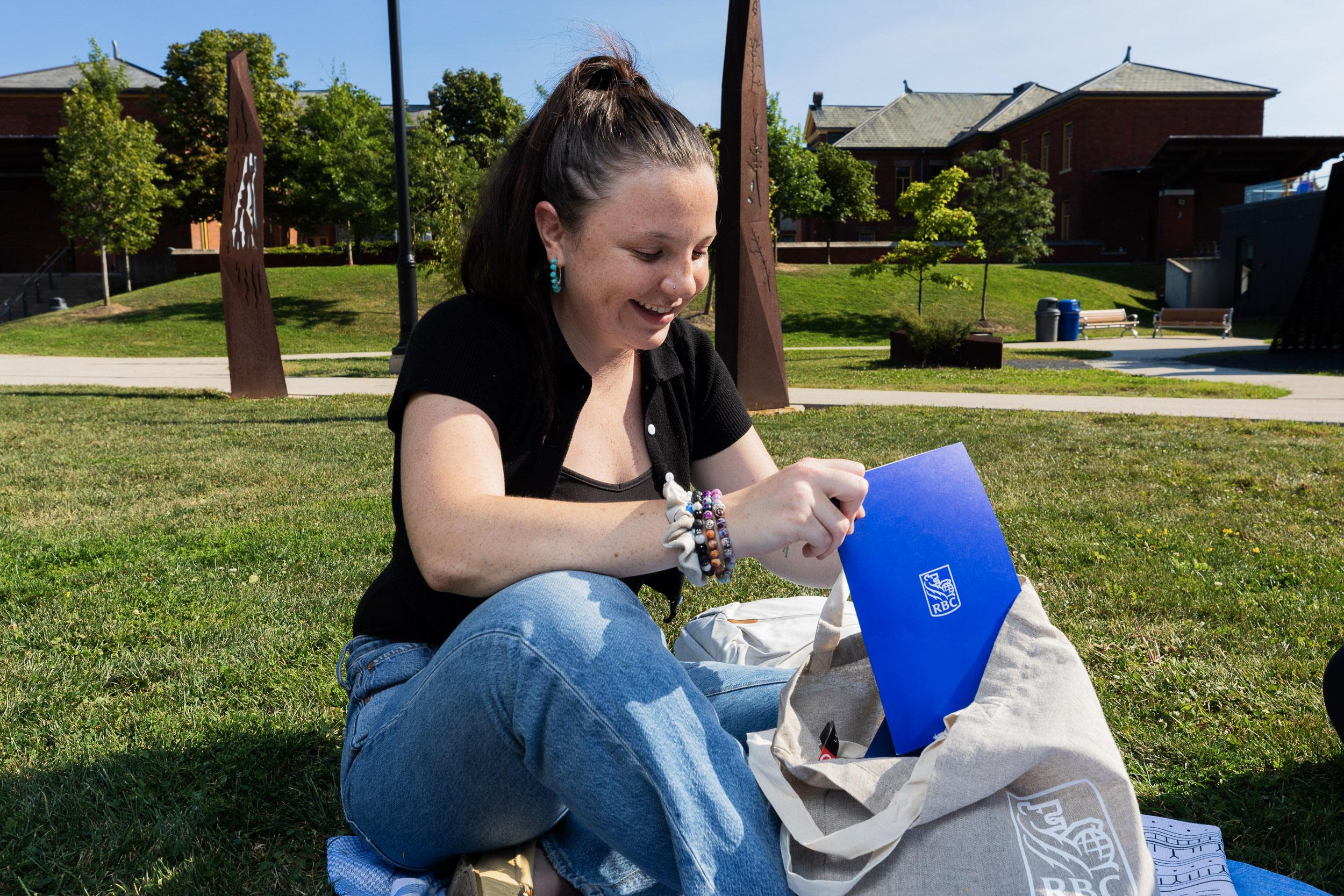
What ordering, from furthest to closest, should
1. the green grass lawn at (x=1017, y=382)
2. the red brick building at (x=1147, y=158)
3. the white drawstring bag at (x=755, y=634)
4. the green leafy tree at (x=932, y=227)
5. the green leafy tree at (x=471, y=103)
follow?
the green leafy tree at (x=471, y=103) < the red brick building at (x=1147, y=158) < the green leafy tree at (x=932, y=227) < the green grass lawn at (x=1017, y=382) < the white drawstring bag at (x=755, y=634)

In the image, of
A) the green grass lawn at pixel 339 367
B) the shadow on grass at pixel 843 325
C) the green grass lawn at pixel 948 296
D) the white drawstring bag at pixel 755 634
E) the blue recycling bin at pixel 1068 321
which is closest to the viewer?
the white drawstring bag at pixel 755 634

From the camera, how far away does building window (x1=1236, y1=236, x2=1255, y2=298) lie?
1276 inches

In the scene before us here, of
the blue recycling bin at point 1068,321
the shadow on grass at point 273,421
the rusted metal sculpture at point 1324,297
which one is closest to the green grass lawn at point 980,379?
the rusted metal sculpture at point 1324,297

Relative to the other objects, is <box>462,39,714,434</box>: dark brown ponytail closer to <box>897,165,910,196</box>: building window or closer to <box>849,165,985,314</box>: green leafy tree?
<box>849,165,985,314</box>: green leafy tree

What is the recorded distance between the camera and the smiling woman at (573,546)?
4.28 feet

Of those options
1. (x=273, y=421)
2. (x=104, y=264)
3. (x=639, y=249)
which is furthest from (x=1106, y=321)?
(x=104, y=264)

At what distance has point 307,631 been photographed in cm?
331

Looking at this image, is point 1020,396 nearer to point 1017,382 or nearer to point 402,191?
point 1017,382

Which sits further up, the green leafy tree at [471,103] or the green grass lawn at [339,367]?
the green leafy tree at [471,103]

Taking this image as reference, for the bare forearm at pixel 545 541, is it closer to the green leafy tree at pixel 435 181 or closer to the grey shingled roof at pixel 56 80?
the green leafy tree at pixel 435 181

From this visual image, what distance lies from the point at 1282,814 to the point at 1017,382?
10892 mm

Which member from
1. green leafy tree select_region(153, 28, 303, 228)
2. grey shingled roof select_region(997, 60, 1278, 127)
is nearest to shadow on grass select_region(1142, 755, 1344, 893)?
green leafy tree select_region(153, 28, 303, 228)

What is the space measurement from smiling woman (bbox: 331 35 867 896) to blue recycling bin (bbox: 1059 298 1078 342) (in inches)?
890

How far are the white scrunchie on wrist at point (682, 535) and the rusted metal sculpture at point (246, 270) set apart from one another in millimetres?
10917
